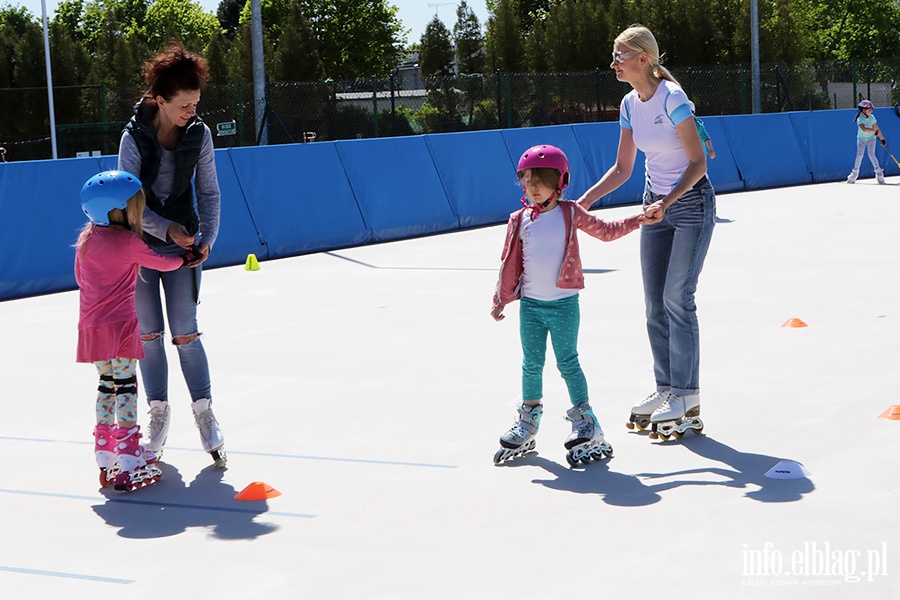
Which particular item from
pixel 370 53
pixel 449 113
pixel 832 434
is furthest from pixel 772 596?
pixel 370 53

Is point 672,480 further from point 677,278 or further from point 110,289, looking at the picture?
point 110,289

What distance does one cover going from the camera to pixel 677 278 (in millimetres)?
5992

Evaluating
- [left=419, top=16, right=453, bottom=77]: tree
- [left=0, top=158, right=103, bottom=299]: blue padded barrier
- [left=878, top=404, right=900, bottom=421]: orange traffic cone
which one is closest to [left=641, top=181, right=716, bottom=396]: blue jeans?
[left=878, top=404, right=900, bottom=421]: orange traffic cone

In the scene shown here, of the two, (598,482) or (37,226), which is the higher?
(37,226)

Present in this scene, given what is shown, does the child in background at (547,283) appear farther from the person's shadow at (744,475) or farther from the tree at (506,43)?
the tree at (506,43)

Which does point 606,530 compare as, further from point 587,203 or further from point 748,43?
point 748,43

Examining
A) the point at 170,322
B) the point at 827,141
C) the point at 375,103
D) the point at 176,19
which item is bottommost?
the point at 170,322

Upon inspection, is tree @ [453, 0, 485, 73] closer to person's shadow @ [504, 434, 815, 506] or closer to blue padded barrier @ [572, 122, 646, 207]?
blue padded barrier @ [572, 122, 646, 207]

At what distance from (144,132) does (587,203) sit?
2.14m

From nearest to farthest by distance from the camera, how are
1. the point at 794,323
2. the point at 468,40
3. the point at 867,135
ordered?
the point at 794,323 → the point at 867,135 → the point at 468,40

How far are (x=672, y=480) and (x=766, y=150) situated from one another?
63.7 ft

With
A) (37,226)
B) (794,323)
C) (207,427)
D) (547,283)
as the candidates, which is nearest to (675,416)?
(547,283)

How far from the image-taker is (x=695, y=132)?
586 centimetres

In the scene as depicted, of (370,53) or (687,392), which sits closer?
(687,392)
